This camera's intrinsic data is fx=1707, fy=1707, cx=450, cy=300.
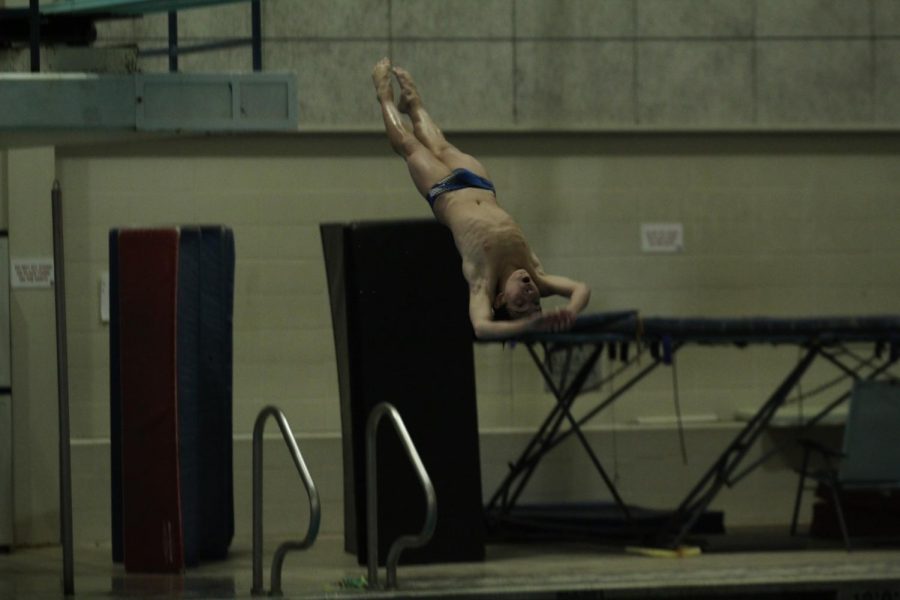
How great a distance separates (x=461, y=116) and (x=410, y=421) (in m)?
2.67

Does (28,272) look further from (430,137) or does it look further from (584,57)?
(430,137)

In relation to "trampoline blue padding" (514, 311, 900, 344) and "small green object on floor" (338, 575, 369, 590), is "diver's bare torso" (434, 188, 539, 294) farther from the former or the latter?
"trampoline blue padding" (514, 311, 900, 344)

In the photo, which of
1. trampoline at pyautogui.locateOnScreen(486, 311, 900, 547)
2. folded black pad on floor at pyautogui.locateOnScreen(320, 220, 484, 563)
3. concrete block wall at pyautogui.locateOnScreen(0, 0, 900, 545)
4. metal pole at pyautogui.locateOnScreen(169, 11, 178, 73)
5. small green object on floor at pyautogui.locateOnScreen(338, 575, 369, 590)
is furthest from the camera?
concrete block wall at pyautogui.locateOnScreen(0, 0, 900, 545)

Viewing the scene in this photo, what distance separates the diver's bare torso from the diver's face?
0.15 meters

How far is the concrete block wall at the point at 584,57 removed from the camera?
11.5 meters

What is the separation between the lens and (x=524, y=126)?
11617 millimetres

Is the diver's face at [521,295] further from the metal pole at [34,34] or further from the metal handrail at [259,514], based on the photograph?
the metal pole at [34,34]

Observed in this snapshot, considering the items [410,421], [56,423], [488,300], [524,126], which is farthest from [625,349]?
[56,423]

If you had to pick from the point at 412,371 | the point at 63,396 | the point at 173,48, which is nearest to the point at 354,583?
the point at 412,371

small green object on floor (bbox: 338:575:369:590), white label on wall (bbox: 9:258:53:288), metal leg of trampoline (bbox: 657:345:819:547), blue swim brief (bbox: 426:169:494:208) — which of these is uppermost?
blue swim brief (bbox: 426:169:494:208)

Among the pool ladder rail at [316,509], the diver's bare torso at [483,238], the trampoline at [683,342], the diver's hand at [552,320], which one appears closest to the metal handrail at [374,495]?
the pool ladder rail at [316,509]

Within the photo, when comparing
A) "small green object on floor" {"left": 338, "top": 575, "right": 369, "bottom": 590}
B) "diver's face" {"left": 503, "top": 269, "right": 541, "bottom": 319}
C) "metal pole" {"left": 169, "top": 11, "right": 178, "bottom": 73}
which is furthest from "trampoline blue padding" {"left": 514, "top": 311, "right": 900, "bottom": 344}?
"metal pole" {"left": 169, "top": 11, "right": 178, "bottom": 73}

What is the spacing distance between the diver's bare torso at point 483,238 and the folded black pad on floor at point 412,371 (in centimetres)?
211

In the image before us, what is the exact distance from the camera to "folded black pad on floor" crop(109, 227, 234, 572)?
9766 millimetres
